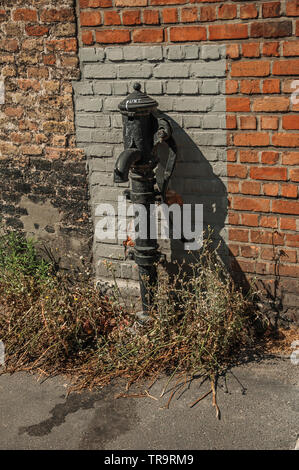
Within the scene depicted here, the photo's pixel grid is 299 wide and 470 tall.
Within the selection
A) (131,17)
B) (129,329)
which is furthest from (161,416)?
(131,17)

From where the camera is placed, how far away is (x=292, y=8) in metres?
3.20

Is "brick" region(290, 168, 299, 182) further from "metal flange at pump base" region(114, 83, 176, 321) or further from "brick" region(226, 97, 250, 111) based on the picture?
"metal flange at pump base" region(114, 83, 176, 321)

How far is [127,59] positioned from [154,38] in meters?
0.24

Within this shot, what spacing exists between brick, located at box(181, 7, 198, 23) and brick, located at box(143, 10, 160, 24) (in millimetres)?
172

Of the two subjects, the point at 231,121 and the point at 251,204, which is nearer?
the point at 231,121

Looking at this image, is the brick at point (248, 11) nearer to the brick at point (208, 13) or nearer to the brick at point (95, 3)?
the brick at point (208, 13)

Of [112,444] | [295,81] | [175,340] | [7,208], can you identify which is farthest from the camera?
[7,208]

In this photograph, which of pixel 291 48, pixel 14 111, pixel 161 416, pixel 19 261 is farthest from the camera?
pixel 19 261

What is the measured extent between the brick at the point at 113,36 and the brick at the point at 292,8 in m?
1.04

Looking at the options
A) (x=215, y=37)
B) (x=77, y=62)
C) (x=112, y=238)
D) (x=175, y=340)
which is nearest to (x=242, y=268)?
(x=175, y=340)

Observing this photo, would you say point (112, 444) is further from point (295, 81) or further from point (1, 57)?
point (1, 57)

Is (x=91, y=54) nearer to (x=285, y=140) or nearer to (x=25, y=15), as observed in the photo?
(x=25, y=15)

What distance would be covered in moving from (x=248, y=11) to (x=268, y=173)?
0.98 m

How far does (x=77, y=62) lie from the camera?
12.8 feet
